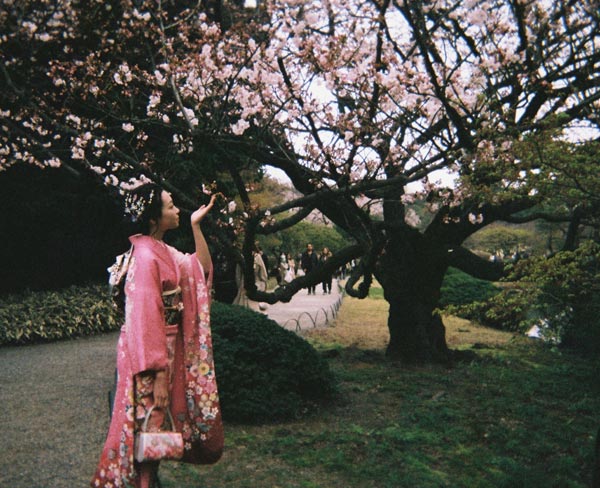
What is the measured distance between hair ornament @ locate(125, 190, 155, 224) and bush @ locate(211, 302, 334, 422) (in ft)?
8.20

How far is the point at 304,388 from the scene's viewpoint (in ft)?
19.6

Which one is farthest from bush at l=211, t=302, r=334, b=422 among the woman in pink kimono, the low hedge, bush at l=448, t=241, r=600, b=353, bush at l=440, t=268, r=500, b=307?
bush at l=440, t=268, r=500, b=307

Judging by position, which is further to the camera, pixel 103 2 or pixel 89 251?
pixel 89 251

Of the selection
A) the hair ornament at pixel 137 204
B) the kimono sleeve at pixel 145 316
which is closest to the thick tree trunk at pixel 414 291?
the hair ornament at pixel 137 204

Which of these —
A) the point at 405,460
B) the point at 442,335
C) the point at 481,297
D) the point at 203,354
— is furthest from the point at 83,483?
the point at 481,297

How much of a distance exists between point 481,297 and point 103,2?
36.4 feet

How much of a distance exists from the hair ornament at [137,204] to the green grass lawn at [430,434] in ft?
6.46

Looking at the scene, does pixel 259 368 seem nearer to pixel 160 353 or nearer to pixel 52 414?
pixel 52 414

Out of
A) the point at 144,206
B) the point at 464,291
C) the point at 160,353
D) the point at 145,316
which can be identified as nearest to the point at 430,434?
the point at 160,353

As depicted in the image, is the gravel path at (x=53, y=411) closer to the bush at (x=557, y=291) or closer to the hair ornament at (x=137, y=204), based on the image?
the hair ornament at (x=137, y=204)

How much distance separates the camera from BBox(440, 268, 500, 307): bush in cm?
1484

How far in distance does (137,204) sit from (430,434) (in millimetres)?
3560

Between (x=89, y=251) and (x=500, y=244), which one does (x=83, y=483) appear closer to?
(x=89, y=251)

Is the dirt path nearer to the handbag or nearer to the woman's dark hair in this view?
the handbag
